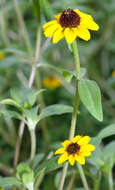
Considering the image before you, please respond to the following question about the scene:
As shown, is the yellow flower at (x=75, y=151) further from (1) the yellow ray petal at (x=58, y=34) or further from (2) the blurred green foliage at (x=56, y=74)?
(2) the blurred green foliage at (x=56, y=74)

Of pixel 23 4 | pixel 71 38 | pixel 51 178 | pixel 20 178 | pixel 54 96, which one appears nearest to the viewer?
pixel 71 38

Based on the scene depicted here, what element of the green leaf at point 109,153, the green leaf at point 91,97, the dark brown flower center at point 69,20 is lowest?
the green leaf at point 109,153

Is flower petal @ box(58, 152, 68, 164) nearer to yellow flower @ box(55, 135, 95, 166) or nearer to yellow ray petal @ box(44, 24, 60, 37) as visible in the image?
yellow flower @ box(55, 135, 95, 166)

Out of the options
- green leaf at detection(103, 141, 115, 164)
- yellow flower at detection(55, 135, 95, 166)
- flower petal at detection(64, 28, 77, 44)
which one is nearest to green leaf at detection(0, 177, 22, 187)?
yellow flower at detection(55, 135, 95, 166)

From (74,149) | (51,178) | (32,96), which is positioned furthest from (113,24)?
(74,149)

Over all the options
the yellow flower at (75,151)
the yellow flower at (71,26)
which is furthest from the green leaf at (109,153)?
the yellow flower at (71,26)

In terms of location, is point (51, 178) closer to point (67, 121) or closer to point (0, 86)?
point (67, 121)
